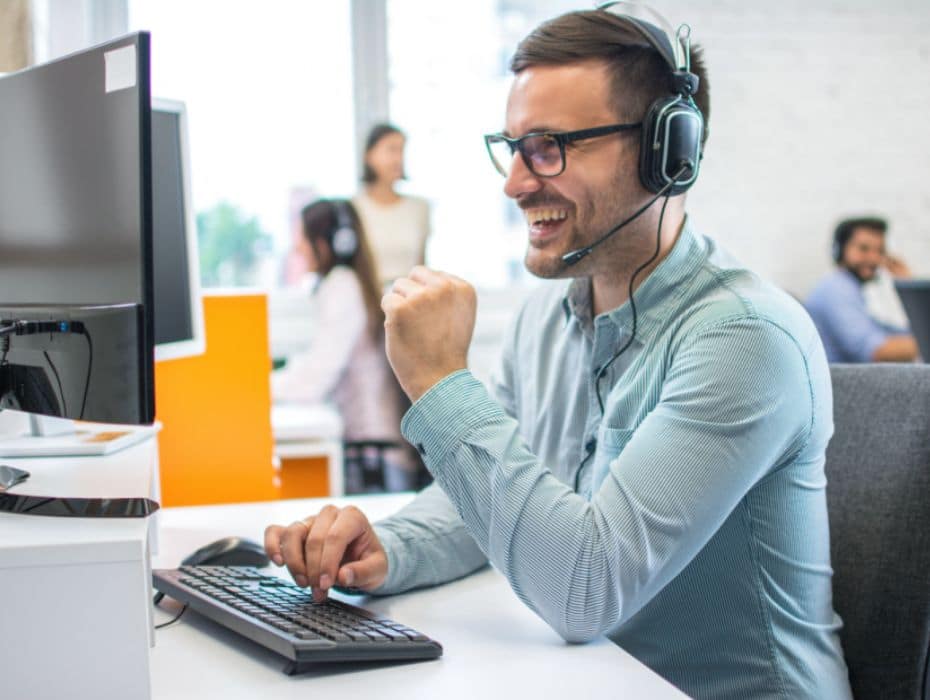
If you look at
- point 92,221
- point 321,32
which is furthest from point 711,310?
point 321,32

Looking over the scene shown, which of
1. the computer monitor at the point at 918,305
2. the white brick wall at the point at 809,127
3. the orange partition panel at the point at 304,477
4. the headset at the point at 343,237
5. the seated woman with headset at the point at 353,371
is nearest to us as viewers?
the computer monitor at the point at 918,305

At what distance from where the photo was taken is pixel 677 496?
2.94 ft

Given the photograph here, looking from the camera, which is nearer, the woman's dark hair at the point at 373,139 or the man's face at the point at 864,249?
the woman's dark hair at the point at 373,139

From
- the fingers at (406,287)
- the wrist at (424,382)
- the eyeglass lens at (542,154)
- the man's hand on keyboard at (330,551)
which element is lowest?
the man's hand on keyboard at (330,551)

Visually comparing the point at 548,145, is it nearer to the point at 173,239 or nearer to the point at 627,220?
the point at 627,220

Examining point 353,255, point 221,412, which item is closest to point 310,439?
point 353,255

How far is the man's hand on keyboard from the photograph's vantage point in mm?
981

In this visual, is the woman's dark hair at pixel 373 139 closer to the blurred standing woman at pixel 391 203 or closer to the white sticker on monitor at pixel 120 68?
the blurred standing woman at pixel 391 203

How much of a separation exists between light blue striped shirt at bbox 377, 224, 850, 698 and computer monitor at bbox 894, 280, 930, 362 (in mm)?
984

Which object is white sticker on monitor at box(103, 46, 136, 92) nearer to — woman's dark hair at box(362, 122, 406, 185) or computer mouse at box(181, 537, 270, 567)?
computer mouse at box(181, 537, 270, 567)

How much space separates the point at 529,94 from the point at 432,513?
0.48 meters

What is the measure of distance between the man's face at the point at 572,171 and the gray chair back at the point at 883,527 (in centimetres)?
33

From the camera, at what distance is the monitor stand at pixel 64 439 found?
111cm

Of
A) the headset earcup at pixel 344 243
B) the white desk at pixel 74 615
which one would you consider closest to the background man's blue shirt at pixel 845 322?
the headset earcup at pixel 344 243
